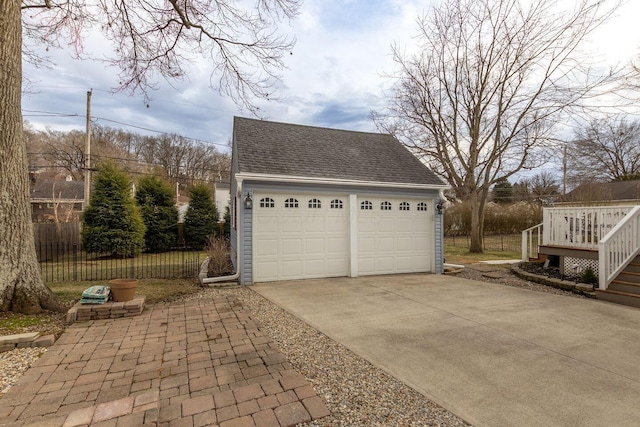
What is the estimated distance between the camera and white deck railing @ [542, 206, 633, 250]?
21.9 feet

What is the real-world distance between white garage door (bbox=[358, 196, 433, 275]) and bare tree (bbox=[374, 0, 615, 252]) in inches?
263

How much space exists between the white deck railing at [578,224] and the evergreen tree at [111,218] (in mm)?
14027

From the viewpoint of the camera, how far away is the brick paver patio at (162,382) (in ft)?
7.32

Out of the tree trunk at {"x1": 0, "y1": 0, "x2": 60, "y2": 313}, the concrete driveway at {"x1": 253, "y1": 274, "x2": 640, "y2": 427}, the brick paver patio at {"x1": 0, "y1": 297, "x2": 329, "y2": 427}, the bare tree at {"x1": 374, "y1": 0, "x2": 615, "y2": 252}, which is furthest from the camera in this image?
the bare tree at {"x1": 374, "y1": 0, "x2": 615, "y2": 252}

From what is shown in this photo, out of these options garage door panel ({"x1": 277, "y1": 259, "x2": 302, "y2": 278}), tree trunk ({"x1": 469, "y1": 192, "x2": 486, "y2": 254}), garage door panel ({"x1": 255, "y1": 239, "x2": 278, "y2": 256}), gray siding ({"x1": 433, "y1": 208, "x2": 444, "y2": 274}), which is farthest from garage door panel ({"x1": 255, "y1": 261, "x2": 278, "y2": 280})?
tree trunk ({"x1": 469, "y1": 192, "x2": 486, "y2": 254})

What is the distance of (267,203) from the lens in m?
7.30

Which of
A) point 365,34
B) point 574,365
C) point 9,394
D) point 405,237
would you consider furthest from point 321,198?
point 9,394

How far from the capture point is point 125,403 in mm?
2391

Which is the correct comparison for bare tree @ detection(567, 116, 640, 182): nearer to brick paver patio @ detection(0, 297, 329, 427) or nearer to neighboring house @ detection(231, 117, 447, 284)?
neighboring house @ detection(231, 117, 447, 284)

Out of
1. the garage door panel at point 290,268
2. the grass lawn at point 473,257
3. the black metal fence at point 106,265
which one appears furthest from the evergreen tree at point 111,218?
the grass lawn at point 473,257

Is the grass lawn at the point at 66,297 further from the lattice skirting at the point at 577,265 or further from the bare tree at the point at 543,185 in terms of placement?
the bare tree at the point at 543,185

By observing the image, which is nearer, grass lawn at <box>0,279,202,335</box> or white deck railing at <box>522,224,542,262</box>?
grass lawn at <box>0,279,202,335</box>

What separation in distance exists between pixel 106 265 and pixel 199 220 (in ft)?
18.1

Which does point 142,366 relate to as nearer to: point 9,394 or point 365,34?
point 9,394
